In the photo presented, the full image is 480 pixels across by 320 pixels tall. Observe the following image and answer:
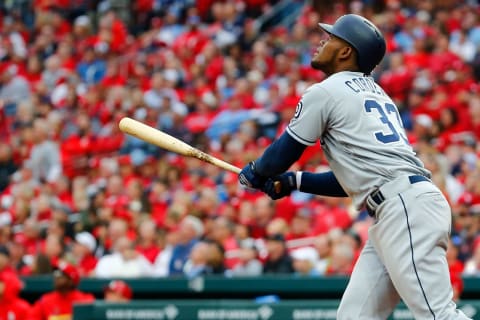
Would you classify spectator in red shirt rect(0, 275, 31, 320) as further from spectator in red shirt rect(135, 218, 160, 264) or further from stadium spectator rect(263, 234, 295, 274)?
stadium spectator rect(263, 234, 295, 274)

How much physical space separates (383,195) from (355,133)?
0.97 ft

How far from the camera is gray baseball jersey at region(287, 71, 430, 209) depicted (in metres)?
4.64

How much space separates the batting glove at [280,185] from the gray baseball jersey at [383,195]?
1.04 ft

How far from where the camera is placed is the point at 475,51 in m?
11.9

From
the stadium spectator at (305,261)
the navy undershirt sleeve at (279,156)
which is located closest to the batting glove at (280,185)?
the navy undershirt sleeve at (279,156)

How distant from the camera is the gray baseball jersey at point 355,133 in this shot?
15.2 ft

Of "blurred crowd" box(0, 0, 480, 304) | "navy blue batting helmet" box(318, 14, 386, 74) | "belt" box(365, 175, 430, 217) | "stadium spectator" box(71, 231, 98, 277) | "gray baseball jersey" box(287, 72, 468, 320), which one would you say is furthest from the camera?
"stadium spectator" box(71, 231, 98, 277)

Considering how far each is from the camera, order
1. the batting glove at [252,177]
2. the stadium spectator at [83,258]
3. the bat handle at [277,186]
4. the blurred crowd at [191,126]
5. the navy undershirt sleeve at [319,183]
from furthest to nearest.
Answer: the stadium spectator at [83,258] → the blurred crowd at [191,126] → the navy undershirt sleeve at [319,183] → the bat handle at [277,186] → the batting glove at [252,177]

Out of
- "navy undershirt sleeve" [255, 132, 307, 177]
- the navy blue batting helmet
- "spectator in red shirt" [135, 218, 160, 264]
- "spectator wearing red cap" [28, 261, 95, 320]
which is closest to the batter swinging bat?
"navy undershirt sleeve" [255, 132, 307, 177]

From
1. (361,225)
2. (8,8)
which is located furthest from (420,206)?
(8,8)

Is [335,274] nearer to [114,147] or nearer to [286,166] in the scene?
[286,166]

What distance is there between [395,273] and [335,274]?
13.7 ft

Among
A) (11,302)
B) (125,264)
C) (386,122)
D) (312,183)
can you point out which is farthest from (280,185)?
(125,264)

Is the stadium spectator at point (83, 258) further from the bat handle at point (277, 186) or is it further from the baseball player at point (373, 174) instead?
the baseball player at point (373, 174)
